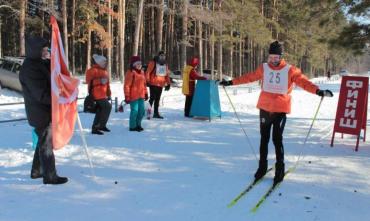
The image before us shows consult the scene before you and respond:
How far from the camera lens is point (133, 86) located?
1002 cm

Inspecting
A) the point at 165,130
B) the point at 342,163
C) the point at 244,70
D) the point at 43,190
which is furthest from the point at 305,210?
the point at 244,70

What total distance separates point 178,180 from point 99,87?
13.3 ft

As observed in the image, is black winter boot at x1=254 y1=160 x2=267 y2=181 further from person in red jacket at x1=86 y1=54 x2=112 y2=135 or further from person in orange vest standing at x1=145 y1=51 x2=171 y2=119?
person in orange vest standing at x1=145 y1=51 x2=171 y2=119

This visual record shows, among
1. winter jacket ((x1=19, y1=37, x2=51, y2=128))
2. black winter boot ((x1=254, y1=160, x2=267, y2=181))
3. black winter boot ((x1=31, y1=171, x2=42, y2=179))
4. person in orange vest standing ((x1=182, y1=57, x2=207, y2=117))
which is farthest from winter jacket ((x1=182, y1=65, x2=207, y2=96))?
winter jacket ((x1=19, y1=37, x2=51, y2=128))

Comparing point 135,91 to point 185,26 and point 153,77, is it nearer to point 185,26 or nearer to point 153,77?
point 153,77

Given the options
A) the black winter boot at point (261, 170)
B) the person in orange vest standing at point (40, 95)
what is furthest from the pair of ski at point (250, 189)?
the person in orange vest standing at point (40, 95)

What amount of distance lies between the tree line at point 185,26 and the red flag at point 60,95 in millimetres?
7307

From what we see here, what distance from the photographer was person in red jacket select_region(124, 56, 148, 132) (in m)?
10.0

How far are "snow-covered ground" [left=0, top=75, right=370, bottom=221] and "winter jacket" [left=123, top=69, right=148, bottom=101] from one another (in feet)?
2.81

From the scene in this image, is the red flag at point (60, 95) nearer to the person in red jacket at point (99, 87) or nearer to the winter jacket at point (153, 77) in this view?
the person in red jacket at point (99, 87)

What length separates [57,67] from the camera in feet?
18.6

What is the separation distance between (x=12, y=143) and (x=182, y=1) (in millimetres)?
20260

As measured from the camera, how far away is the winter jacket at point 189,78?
41.2 ft

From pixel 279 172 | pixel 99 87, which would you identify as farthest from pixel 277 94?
pixel 99 87
